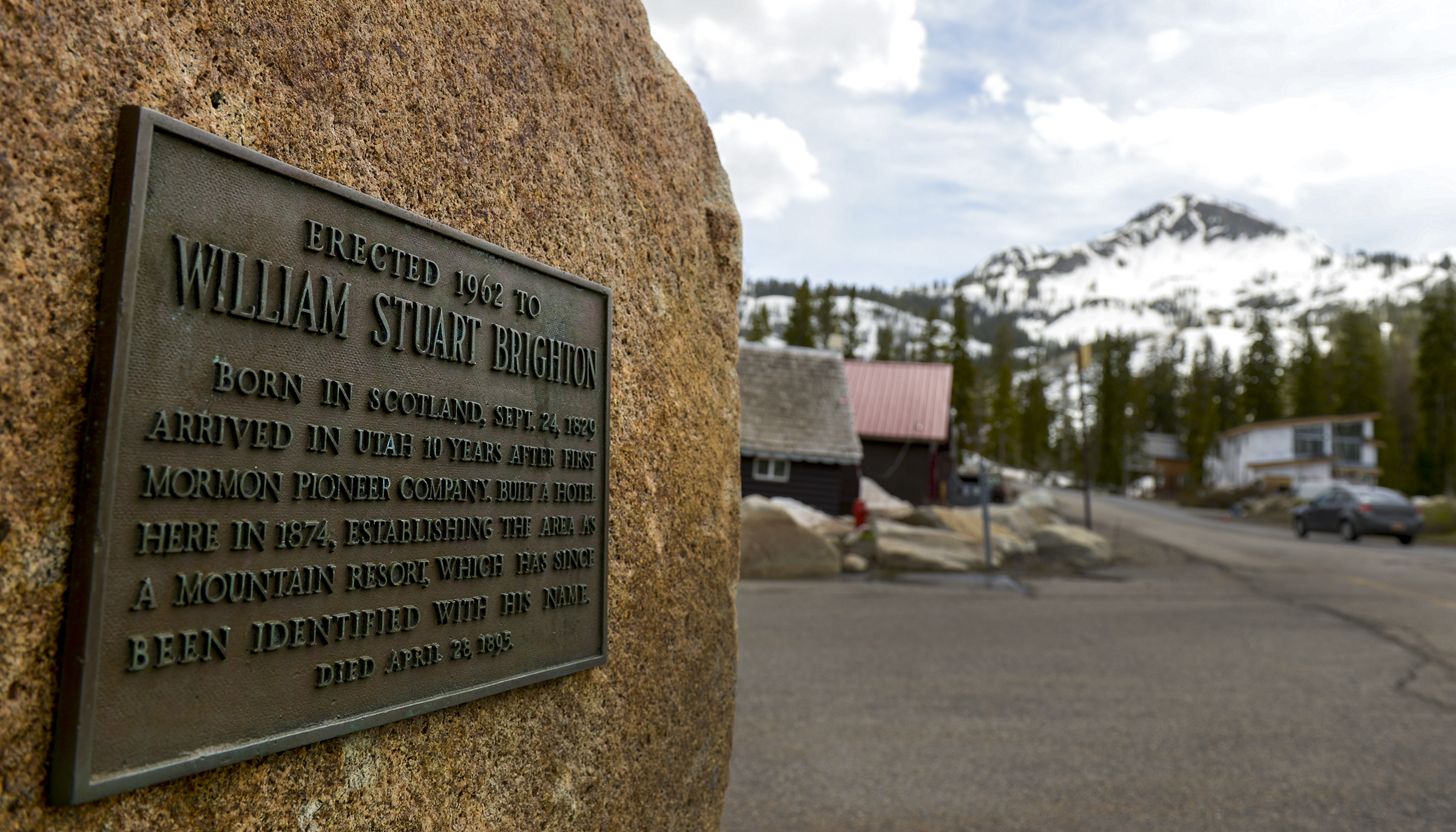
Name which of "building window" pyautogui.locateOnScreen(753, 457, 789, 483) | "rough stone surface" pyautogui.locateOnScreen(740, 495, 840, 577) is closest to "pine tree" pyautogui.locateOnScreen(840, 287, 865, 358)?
"building window" pyautogui.locateOnScreen(753, 457, 789, 483)

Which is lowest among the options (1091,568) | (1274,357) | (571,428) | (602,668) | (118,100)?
(1091,568)

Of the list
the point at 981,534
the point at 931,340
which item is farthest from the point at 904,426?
the point at 931,340

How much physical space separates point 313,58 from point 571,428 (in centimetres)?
97

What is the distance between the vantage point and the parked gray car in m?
20.9

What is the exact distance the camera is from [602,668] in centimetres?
221

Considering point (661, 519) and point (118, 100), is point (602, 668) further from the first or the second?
point (118, 100)

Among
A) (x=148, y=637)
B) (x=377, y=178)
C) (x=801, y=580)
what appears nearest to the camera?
(x=148, y=637)

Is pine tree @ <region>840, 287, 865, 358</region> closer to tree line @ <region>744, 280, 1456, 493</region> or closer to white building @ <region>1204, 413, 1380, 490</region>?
tree line @ <region>744, 280, 1456, 493</region>

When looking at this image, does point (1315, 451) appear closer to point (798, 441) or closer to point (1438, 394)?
point (1438, 394)

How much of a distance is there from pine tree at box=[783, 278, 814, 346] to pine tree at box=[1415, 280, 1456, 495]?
36.8 m

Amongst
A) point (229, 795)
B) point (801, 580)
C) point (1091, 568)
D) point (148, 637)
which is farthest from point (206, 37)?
point (1091, 568)

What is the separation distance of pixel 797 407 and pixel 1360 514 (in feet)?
48.3

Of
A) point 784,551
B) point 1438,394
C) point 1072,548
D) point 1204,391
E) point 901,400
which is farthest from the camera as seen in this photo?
point 1204,391

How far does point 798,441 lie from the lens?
71.3ft
